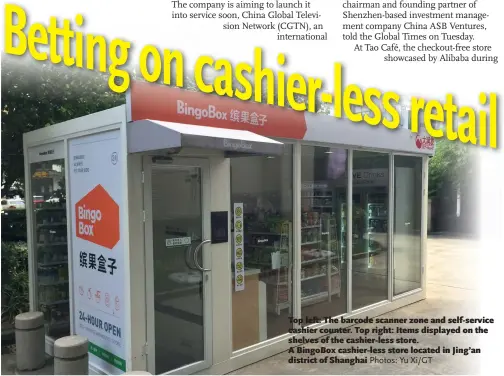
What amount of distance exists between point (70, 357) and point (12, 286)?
287 centimetres

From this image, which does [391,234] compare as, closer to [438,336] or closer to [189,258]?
[438,336]

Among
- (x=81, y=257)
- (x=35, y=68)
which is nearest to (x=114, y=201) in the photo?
(x=81, y=257)

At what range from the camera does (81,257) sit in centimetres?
400

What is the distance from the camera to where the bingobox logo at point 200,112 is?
3.65 metres

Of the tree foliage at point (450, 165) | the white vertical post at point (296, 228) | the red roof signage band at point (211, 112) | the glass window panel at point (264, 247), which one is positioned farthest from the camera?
the tree foliage at point (450, 165)

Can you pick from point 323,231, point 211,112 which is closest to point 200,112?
point 211,112

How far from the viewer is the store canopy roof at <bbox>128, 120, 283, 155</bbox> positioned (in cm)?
303

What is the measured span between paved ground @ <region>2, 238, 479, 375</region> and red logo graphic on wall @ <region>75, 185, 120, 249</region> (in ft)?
5.11

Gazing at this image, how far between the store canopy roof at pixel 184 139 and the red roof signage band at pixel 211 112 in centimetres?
17

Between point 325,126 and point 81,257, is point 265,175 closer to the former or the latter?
point 325,126

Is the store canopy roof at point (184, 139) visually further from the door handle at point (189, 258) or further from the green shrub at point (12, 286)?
the green shrub at point (12, 286)

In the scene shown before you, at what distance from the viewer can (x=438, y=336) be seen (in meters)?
5.09

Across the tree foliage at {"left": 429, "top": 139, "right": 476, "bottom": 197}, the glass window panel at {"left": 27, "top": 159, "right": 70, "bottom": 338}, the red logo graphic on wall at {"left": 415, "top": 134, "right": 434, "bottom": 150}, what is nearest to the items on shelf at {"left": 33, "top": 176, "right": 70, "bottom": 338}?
the glass window panel at {"left": 27, "top": 159, "right": 70, "bottom": 338}

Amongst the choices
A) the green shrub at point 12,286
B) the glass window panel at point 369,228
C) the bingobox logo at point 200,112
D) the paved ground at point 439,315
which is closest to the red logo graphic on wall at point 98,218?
the bingobox logo at point 200,112
